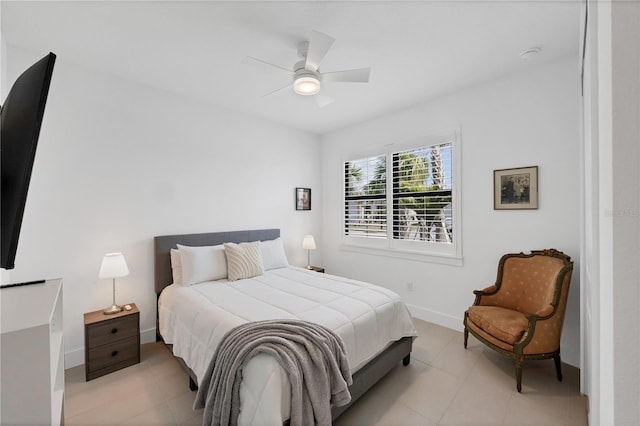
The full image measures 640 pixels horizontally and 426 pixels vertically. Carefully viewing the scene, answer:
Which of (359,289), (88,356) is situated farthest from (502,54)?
(88,356)

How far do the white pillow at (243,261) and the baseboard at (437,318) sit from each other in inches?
80.9

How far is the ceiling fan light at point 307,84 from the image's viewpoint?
2.19 m

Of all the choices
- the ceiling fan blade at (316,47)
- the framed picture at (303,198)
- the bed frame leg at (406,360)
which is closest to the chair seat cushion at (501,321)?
the bed frame leg at (406,360)

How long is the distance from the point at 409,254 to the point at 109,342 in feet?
10.9

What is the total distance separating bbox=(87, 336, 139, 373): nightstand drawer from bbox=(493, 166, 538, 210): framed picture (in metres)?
3.82

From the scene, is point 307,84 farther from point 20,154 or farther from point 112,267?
point 112,267

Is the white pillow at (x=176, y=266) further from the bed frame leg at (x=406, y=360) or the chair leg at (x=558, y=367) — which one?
the chair leg at (x=558, y=367)

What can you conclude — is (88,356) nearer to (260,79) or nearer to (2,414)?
(2,414)

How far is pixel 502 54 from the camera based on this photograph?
2.36 m

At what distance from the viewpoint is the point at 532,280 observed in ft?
8.05

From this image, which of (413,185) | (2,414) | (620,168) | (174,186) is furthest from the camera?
(413,185)

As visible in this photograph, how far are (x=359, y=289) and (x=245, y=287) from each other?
1128 mm

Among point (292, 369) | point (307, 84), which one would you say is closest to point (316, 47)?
point (307, 84)

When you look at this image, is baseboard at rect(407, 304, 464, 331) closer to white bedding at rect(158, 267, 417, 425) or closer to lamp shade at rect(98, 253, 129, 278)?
white bedding at rect(158, 267, 417, 425)
